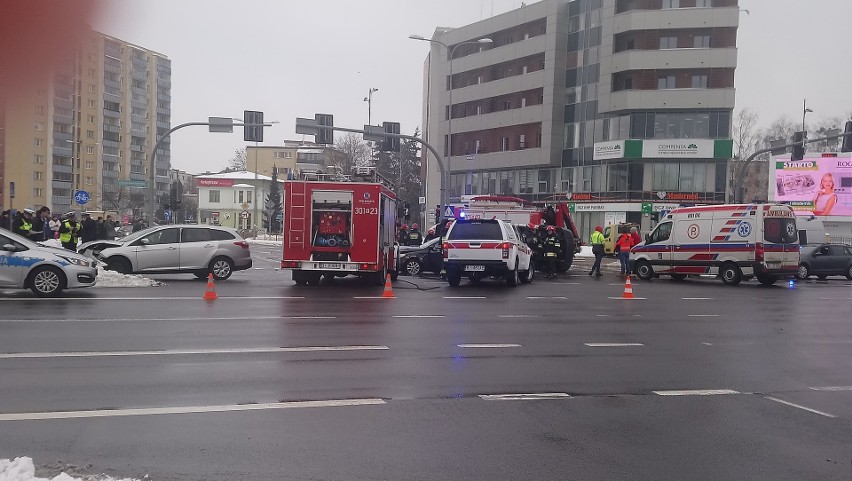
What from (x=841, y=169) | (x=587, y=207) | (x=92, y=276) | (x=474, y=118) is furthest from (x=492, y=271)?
(x=841, y=169)

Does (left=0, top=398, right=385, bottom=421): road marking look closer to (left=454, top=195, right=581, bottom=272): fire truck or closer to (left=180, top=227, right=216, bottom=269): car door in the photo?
(left=180, top=227, right=216, bottom=269): car door

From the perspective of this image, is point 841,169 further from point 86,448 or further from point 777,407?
point 86,448

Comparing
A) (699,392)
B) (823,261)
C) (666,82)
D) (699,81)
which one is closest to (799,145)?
(823,261)

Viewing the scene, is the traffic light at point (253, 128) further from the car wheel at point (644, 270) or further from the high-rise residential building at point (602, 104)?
the high-rise residential building at point (602, 104)

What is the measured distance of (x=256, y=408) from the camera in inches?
254

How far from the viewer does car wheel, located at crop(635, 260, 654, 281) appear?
25.4 metres

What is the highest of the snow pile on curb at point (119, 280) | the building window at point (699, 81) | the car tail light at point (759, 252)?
the building window at point (699, 81)

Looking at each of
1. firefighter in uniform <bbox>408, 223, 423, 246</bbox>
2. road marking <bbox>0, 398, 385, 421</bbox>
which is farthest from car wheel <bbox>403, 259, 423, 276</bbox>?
road marking <bbox>0, 398, 385, 421</bbox>

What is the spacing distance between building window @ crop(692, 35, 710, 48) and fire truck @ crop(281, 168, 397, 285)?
134 feet

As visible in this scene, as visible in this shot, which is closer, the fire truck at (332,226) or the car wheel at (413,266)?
the fire truck at (332,226)

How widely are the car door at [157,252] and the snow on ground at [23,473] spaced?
1593cm

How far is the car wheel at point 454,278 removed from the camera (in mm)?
20062

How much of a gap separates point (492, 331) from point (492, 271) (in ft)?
27.4

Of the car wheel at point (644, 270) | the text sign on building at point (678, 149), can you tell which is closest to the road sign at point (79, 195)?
the car wheel at point (644, 270)
